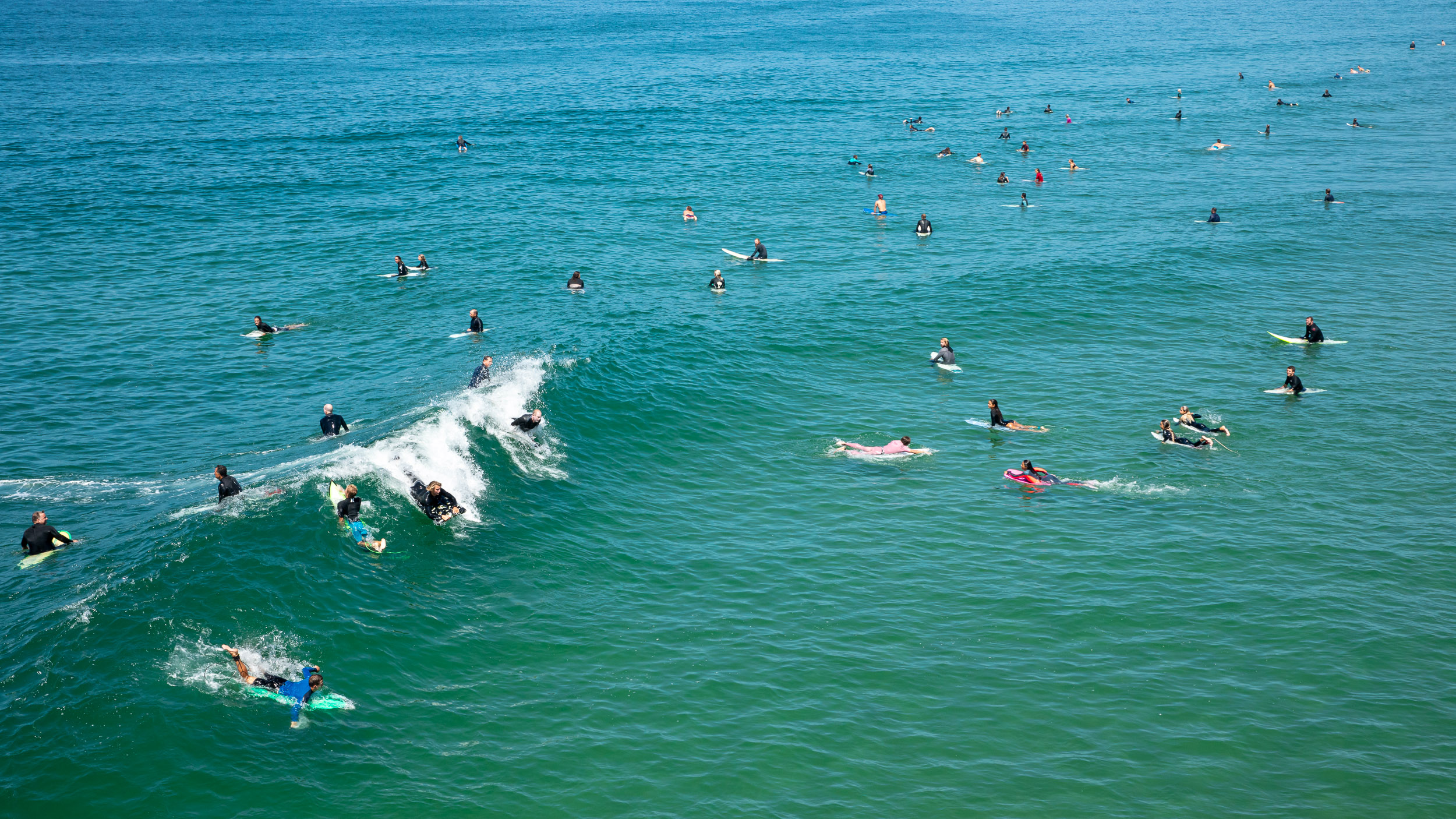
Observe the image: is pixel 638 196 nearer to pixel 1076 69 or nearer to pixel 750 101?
pixel 750 101

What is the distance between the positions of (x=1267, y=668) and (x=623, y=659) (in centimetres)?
1628

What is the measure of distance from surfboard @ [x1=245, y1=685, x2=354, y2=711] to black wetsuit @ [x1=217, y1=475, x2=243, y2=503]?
884 centimetres

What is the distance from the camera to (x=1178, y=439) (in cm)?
3603

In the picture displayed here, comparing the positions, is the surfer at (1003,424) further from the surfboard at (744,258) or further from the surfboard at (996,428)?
the surfboard at (744,258)

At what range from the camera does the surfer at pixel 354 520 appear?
28.2 metres

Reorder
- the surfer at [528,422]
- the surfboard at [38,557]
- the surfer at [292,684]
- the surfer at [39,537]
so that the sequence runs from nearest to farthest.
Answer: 1. the surfer at [292,684]
2. the surfboard at [38,557]
3. the surfer at [39,537]
4. the surfer at [528,422]

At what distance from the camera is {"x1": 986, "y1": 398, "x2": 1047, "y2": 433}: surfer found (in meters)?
37.5

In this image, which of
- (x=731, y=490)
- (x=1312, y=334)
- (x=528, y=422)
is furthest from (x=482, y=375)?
(x=1312, y=334)

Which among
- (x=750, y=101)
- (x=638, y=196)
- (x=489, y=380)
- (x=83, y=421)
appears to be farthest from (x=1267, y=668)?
(x=750, y=101)

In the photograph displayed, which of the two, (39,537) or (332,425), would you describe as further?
(332,425)

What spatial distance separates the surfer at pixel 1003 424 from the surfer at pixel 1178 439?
4234 millimetres

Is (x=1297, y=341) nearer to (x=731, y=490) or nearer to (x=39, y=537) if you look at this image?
(x=731, y=490)

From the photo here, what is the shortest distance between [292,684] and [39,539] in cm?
1151

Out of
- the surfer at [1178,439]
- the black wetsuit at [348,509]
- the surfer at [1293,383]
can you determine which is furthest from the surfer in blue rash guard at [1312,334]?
the black wetsuit at [348,509]
